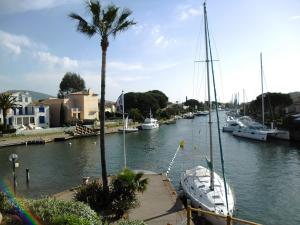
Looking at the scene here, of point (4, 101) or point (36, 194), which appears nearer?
point (36, 194)

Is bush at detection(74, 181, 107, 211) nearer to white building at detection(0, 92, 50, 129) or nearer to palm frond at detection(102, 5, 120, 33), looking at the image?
palm frond at detection(102, 5, 120, 33)

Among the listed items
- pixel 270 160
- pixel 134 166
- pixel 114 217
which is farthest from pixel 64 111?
pixel 114 217

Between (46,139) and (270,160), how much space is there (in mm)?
43702

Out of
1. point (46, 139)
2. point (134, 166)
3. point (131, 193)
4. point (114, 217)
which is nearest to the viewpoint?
point (114, 217)

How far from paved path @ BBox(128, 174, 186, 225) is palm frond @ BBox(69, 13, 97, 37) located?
9.98 m

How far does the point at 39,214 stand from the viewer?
1181 cm

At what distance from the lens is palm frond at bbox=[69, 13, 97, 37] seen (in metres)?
19.6

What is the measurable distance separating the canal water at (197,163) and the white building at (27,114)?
1911 cm

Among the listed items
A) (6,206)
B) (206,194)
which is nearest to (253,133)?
(206,194)

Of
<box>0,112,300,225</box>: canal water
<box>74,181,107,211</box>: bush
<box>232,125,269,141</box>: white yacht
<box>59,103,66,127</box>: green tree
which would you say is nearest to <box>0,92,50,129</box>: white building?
<box>59,103,66,127</box>: green tree

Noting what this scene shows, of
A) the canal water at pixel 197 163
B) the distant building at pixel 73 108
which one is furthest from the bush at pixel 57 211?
the distant building at pixel 73 108

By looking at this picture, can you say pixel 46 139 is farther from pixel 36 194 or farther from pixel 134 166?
pixel 36 194

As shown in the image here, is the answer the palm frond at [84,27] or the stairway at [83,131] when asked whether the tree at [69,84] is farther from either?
the palm frond at [84,27]

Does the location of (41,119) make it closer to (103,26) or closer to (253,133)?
(253,133)
